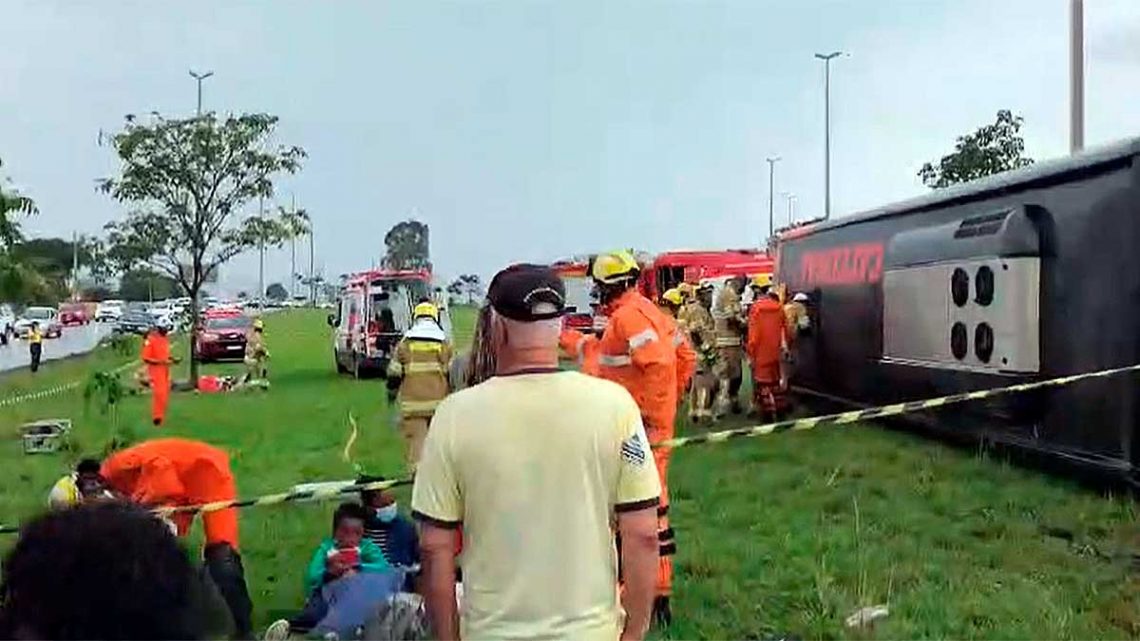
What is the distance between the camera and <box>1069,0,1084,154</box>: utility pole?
16891 millimetres

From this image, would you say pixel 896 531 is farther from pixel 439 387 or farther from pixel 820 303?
pixel 820 303

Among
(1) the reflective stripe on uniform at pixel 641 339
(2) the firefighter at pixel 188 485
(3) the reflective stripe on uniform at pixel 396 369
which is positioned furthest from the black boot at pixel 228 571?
(3) the reflective stripe on uniform at pixel 396 369

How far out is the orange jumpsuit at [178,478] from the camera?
5.96 meters

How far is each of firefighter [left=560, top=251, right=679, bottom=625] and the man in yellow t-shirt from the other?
325cm

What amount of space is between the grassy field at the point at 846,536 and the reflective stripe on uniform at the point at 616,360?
1277 millimetres

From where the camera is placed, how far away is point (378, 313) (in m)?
27.0

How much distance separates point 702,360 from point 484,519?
12882 mm

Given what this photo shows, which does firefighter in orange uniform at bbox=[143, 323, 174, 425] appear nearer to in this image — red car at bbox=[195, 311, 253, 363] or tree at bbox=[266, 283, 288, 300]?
red car at bbox=[195, 311, 253, 363]

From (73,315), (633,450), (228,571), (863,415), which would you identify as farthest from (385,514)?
(73,315)

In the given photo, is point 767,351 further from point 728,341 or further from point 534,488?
point 534,488

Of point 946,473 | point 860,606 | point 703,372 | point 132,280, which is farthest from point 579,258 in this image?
point 860,606

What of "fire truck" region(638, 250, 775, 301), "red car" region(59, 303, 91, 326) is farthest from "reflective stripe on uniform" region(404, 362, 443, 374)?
"red car" region(59, 303, 91, 326)

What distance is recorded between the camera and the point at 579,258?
40.0 meters

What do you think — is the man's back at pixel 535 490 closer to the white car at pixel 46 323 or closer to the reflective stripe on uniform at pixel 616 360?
the reflective stripe on uniform at pixel 616 360
